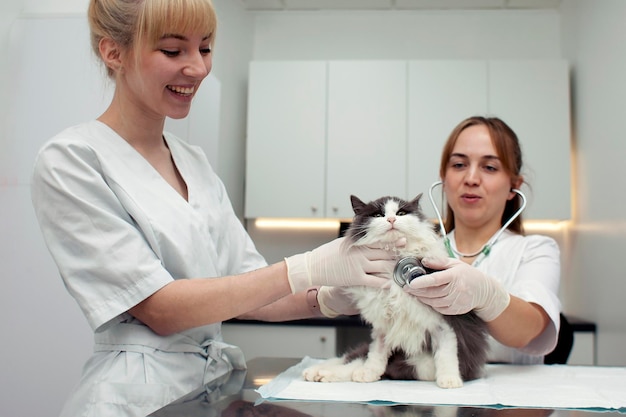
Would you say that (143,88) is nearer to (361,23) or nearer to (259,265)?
(259,265)

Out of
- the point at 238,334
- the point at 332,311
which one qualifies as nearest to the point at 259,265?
the point at 332,311

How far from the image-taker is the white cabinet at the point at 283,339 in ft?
9.96

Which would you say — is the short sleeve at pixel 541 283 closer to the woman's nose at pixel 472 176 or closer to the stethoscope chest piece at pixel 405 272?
the woman's nose at pixel 472 176

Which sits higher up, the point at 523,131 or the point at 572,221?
the point at 523,131

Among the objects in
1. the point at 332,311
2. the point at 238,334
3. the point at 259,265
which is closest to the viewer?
the point at 332,311

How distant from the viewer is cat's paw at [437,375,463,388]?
1128mm

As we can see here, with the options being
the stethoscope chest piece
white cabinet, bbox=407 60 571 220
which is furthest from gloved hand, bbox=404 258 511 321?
white cabinet, bbox=407 60 571 220

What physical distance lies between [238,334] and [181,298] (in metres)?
2.05

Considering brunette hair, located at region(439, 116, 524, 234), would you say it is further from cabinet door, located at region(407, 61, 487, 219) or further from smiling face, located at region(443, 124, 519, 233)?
cabinet door, located at region(407, 61, 487, 219)

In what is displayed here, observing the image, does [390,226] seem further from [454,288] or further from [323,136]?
[323,136]

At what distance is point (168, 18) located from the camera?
1.21 meters

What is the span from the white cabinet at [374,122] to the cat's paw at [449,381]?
92.6 inches

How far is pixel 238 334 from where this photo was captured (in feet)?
10.3

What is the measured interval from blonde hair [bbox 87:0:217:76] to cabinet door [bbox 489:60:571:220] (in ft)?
8.48
